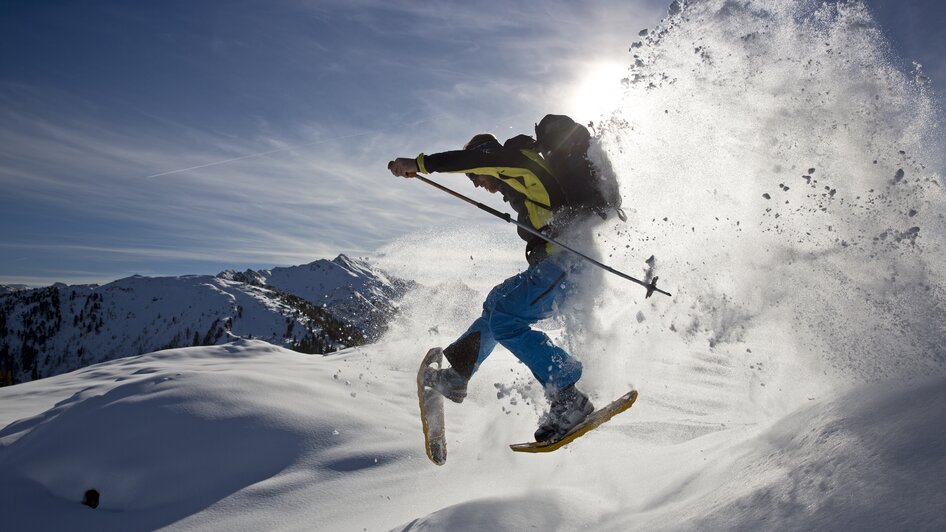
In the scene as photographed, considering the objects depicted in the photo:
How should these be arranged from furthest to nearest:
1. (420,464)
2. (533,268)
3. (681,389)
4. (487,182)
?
1. (681,389)
2. (420,464)
3. (487,182)
4. (533,268)

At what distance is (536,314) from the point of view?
14.0 feet

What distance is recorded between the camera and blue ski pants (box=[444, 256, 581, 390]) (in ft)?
13.6

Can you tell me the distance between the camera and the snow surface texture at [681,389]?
2.80 m

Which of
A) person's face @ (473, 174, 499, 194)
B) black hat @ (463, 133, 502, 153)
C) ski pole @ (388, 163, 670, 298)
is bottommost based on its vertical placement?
ski pole @ (388, 163, 670, 298)

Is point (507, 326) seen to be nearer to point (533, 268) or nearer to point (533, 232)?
Answer: point (533, 268)

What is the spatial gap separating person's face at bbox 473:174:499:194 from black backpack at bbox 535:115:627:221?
512 mm

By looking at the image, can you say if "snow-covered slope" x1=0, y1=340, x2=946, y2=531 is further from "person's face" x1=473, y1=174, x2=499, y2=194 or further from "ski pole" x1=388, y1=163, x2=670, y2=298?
"person's face" x1=473, y1=174, x2=499, y2=194

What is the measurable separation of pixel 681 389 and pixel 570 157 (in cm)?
428

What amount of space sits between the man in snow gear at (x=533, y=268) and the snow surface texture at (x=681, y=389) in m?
0.51

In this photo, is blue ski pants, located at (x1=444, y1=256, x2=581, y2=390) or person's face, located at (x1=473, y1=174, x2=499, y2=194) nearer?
blue ski pants, located at (x1=444, y1=256, x2=581, y2=390)

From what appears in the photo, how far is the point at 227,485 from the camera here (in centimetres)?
514

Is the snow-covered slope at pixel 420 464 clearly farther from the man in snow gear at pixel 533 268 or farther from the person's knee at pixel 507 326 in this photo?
the person's knee at pixel 507 326

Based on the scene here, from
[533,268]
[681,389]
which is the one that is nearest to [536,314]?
[533,268]

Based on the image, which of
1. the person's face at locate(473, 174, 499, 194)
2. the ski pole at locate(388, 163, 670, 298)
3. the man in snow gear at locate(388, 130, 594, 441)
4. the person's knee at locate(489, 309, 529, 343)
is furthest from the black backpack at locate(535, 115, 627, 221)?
the person's knee at locate(489, 309, 529, 343)
